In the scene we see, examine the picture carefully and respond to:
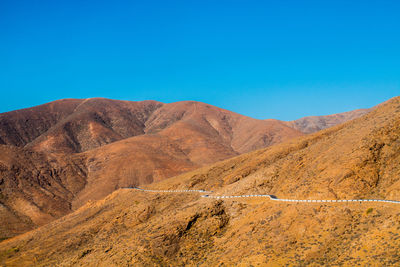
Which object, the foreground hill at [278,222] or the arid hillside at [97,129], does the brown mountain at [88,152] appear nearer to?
the arid hillside at [97,129]

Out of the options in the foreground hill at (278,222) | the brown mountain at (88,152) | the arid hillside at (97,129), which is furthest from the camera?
the arid hillside at (97,129)

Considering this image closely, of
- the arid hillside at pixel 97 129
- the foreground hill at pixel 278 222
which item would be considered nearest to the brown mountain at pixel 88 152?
the arid hillside at pixel 97 129

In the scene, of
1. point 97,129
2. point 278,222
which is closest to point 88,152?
point 97,129

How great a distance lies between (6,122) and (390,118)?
540ft

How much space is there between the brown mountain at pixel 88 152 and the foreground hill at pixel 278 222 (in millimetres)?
36248

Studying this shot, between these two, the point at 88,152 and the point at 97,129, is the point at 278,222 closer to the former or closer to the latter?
the point at 88,152

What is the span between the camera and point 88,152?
406ft

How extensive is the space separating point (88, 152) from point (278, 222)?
102 metres

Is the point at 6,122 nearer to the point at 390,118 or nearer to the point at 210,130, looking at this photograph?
the point at 210,130

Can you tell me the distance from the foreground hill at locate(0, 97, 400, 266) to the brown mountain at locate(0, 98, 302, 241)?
36.2 m

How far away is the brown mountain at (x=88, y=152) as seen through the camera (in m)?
86.3

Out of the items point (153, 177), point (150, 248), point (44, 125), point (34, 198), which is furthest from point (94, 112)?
point (150, 248)

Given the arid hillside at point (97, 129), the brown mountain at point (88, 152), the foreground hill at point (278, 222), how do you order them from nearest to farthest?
1. the foreground hill at point (278, 222)
2. the brown mountain at point (88, 152)
3. the arid hillside at point (97, 129)

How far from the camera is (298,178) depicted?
1417 inches
